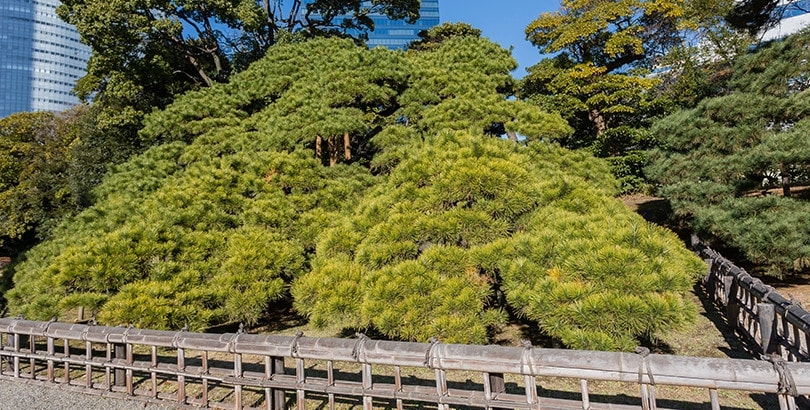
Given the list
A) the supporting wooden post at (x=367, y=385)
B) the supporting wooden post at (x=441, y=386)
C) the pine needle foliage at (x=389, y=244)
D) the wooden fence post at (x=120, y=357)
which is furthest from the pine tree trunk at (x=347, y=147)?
the supporting wooden post at (x=441, y=386)

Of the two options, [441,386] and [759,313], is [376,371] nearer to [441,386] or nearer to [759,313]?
[441,386]

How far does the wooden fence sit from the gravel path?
483 centimetres

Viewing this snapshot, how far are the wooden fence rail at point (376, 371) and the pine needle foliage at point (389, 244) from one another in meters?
0.19

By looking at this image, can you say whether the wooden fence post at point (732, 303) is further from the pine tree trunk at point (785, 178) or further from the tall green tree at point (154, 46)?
the tall green tree at point (154, 46)

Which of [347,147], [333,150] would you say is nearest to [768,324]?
[347,147]

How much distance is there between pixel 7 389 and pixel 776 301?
22.1ft

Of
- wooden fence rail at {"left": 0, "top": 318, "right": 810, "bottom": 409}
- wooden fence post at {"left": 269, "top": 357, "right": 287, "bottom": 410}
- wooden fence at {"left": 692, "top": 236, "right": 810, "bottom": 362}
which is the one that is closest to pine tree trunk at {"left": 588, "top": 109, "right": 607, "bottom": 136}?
wooden fence at {"left": 692, "top": 236, "right": 810, "bottom": 362}

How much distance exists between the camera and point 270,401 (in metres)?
2.76

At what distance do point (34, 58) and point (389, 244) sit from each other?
288ft

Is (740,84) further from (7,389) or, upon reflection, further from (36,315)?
(7,389)

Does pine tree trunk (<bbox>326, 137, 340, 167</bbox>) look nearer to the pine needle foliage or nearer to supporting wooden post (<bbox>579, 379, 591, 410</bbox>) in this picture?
the pine needle foliage

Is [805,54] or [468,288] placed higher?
[805,54]

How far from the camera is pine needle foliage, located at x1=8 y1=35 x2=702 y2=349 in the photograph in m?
2.35

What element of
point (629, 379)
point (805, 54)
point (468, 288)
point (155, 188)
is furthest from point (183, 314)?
point (805, 54)
